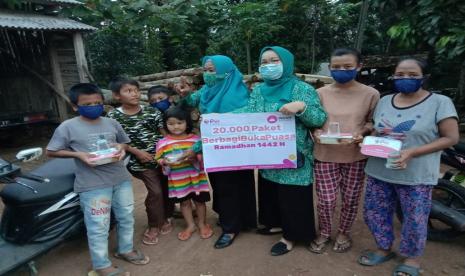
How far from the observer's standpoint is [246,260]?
10.1ft

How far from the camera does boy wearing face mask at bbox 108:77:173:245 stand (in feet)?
10.3

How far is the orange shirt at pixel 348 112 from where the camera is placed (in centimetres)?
270

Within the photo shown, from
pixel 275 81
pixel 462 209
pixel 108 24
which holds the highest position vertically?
pixel 108 24

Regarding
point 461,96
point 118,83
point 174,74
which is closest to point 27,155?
point 118,83

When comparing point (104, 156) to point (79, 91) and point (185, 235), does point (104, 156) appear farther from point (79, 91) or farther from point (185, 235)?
point (185, 235)

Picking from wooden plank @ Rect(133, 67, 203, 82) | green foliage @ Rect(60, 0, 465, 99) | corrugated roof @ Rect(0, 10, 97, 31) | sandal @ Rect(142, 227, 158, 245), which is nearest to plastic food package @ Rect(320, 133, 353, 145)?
sandal @ Rect(142, 227, 158, 245)

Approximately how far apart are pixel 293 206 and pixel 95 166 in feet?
5.50

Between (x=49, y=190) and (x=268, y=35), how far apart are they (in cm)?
734

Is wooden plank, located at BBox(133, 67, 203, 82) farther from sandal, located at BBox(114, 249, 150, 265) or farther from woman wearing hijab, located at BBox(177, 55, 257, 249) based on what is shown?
sandal, located at BBox(114, 249, 150, 265)

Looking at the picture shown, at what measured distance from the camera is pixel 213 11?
9750 millimetres

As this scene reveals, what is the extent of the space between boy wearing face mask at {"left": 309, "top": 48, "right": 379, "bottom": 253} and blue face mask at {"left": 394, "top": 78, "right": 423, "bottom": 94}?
0.31 meters

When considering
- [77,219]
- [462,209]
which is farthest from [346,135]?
[77,219]

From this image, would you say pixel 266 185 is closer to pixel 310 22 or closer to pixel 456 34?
pixel 456 34

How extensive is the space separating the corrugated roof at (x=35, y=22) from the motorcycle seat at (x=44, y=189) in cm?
566
